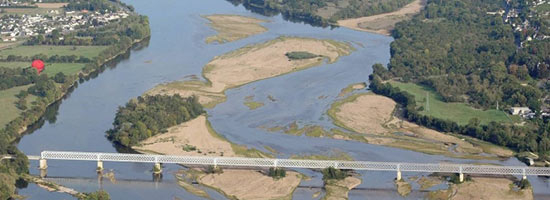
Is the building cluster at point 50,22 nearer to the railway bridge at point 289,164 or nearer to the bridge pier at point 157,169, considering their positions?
the railway bridge at point 289,164

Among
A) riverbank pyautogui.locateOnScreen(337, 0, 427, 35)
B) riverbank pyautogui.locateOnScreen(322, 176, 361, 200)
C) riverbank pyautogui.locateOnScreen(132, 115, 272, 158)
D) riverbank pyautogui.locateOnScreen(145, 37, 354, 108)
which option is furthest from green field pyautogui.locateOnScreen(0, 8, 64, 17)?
riverbank pyautogui.locateOnScreen(322, 176, 361, 200)

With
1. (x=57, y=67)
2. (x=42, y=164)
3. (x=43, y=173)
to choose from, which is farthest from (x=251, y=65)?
(x=43, y=173)

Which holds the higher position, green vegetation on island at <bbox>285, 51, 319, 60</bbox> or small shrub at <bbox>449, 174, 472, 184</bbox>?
green vegetation on island at <bbox>285, 51, 319, 60</bbox>

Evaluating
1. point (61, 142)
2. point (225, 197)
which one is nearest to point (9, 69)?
point (61, 142)

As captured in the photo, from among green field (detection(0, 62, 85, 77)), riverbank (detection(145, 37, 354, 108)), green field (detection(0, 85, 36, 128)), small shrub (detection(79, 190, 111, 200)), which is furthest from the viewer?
green field (detection(0, 62, 85, 77))

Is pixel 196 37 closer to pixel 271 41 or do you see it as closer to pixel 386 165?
pixel 271 41

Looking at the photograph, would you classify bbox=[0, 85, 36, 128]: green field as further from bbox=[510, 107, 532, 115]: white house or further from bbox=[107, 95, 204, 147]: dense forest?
bbox=[510, 107, 532, 115]: white house

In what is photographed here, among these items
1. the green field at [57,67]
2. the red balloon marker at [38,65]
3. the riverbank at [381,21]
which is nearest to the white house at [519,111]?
the riverbank at [381,21]
